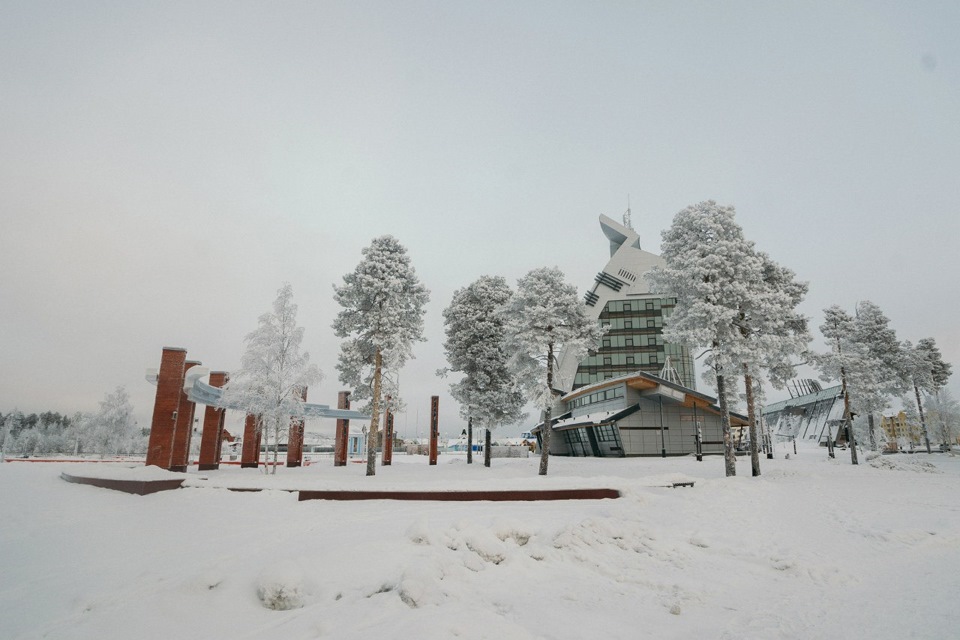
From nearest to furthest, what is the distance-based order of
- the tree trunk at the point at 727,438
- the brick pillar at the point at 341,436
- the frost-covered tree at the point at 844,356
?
the tree trunk at the point at 727,438
the frost-covered tree at the point at 844,356
the brick pillar at the point at 341,436

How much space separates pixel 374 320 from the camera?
26.7 meters

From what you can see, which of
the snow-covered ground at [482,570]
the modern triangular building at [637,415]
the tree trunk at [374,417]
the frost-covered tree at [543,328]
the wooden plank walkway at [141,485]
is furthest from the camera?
the modern triangular building at [637,415]

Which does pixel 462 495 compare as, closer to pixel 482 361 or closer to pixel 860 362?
pixel 482 361

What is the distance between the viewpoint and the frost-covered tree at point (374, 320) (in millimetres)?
26672

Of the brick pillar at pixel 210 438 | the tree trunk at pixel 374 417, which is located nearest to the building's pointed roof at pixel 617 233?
the tree trunk at pixel 374 417

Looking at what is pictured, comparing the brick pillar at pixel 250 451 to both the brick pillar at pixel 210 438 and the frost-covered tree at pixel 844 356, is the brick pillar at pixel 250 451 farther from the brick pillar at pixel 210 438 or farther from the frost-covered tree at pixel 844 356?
the frost-covered tree at pixel 844 356

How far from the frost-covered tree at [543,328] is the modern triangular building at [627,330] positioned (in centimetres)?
5200

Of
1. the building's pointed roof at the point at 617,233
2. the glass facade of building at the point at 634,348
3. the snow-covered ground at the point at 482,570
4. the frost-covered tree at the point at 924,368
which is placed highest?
the building's pointed roof at the point at 617,233

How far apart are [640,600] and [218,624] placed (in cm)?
615

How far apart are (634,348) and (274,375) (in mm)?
69683

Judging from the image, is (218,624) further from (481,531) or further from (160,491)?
(160,491)

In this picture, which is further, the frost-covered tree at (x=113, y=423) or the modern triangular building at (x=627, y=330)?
the modern triangular building at (x=627, y=330)

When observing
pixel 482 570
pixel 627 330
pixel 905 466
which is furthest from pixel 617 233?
pixel 482 570

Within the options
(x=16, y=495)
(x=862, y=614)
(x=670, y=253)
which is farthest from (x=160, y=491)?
(x=670, y=253)
